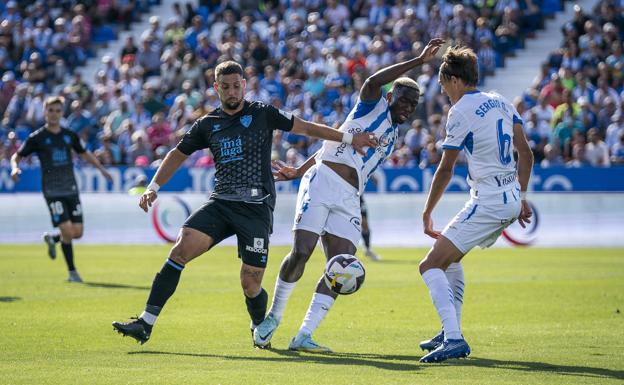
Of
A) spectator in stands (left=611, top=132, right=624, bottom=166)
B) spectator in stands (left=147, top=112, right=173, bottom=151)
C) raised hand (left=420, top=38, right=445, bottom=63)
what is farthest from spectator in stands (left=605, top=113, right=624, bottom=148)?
raised hand (left=420, top=38, right=445, bottom=63)

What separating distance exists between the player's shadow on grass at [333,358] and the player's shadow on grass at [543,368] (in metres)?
0.47

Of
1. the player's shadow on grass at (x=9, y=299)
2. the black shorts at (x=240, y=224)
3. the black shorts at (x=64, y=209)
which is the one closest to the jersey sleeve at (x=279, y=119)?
the black shorts at (x=240, y=224)

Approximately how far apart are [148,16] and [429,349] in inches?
1249

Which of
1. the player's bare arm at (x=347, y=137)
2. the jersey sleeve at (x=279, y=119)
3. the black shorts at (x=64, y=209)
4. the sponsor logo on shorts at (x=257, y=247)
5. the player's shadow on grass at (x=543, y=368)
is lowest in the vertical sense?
the black shorts at (x=64, y=209)

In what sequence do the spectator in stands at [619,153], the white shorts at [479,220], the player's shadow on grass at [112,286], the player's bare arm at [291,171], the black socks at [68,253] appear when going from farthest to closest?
the spectator in stands at [619,153] < the black socks at [68,253] < the player's shadow on grass at [112,286] < the player's bare arm at [291,171] < the white shorts at [479,220]

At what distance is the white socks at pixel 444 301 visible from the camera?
9570 mm

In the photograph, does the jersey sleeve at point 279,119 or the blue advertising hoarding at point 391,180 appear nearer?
the jersey sleeve at point 279,119

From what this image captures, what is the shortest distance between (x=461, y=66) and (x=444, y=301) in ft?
6.77

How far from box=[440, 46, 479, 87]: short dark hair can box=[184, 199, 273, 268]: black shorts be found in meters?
2.19

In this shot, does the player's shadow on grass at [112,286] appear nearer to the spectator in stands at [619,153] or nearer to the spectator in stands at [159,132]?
the spectator in stands at [159,132]

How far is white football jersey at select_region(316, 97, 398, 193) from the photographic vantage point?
10727 millimetres

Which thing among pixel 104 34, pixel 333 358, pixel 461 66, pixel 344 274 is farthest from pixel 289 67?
pixel 333 358

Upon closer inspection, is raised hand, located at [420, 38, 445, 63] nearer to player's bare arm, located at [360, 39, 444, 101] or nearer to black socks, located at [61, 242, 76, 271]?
player's bare arm, located at [360, 39, 444, 101]

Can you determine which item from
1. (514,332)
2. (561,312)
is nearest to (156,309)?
(514,332)
